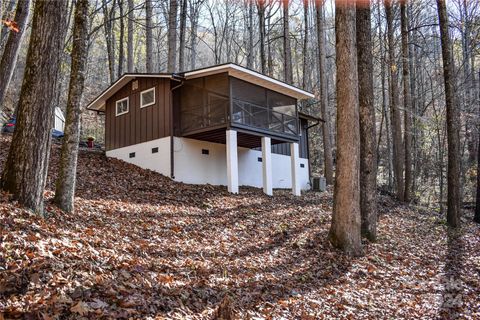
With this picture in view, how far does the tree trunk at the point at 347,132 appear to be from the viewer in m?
7.81

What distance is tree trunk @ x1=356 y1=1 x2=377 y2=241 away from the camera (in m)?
8.95

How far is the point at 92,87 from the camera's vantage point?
1380 inches

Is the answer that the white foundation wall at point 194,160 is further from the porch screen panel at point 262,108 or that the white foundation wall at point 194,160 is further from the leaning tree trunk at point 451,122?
the leaning tree trunk at point 451,122

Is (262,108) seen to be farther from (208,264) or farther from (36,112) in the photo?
(36,112)

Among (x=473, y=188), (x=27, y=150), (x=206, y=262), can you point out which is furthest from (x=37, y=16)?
(x=473, y=188)

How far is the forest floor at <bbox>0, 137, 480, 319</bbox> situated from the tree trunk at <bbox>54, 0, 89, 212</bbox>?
37 cm

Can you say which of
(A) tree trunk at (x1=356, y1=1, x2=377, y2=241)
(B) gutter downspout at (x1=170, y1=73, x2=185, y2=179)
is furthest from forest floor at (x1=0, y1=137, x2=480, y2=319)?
(B) gutter downspout at (x1=170, y1=73, x2=185, y2=179)

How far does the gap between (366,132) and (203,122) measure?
22.5 ft

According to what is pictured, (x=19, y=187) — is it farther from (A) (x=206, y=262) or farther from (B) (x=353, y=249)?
(B) (x=353, y=249)

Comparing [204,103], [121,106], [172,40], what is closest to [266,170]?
[204,103]

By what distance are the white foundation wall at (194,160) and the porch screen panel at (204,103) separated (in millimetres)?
912

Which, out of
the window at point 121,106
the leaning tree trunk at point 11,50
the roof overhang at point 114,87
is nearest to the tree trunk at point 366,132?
the roof overhang at point 114,87

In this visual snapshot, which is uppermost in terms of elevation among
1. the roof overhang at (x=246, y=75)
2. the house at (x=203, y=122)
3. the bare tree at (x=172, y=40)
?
the bare tree at (x=172, y=40)

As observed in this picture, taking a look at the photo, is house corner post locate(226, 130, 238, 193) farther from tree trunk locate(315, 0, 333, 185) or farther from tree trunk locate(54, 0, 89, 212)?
tree trunk locate(315, 0, 333, 185)
